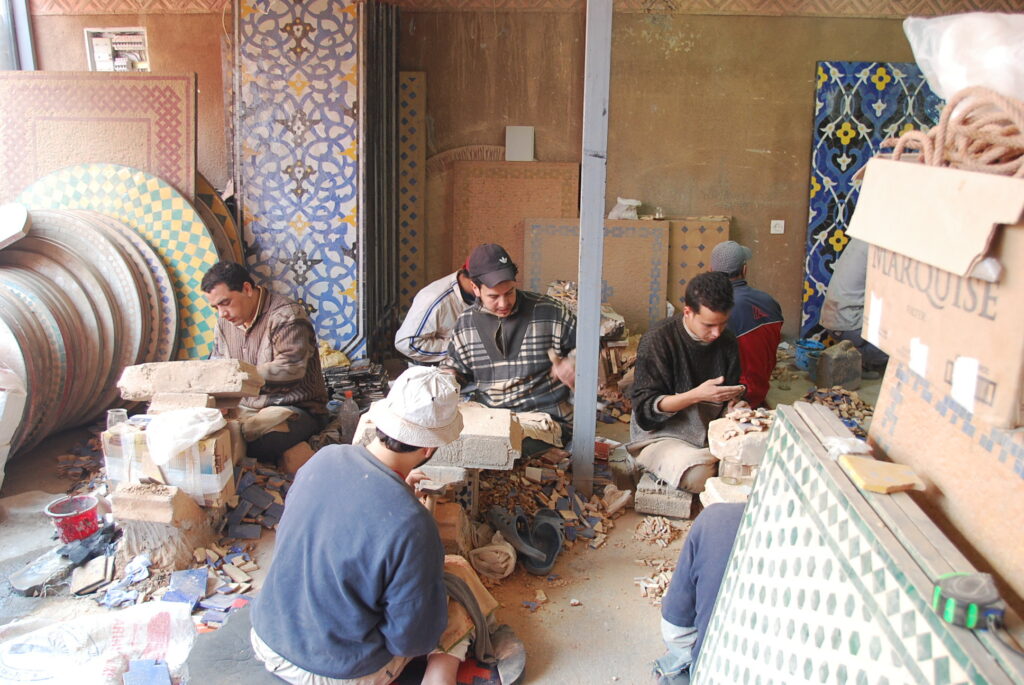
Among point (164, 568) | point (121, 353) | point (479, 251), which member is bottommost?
point (164, 568)

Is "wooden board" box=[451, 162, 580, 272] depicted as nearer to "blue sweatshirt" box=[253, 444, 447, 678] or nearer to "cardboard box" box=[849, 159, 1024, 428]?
"blue sweatshirt" box=[253, 444, 447, 678]

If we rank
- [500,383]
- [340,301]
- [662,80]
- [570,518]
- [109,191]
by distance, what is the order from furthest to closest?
[662,80] → [340,301] → [109,191] → [500,383] → [570,518]

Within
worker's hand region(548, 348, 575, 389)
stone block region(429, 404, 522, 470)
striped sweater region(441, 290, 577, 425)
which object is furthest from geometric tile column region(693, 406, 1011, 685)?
striped sweater region(441, 290, 577, 425)

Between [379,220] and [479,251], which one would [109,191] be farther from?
[479,251]

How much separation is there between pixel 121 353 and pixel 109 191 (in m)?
1.48

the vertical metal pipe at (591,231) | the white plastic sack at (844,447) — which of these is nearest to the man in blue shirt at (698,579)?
the white plastic sack at (844,447)

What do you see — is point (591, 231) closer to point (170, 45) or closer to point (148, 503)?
point (148, 503)

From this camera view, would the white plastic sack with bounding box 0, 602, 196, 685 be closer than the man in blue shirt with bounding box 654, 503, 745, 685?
No

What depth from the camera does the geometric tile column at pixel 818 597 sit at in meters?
1.42

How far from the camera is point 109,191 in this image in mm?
6652

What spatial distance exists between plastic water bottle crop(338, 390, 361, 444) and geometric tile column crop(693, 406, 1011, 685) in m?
3.73

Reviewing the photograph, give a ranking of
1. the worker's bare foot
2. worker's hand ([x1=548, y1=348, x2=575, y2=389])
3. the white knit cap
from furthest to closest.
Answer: worker's hand ([x1=548, y1=348, x2=575, y2=389])
the worker's bare foot
the white knit cap

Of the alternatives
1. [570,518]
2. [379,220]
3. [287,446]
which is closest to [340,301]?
[379,220]

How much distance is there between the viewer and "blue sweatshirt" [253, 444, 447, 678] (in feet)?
8.50
